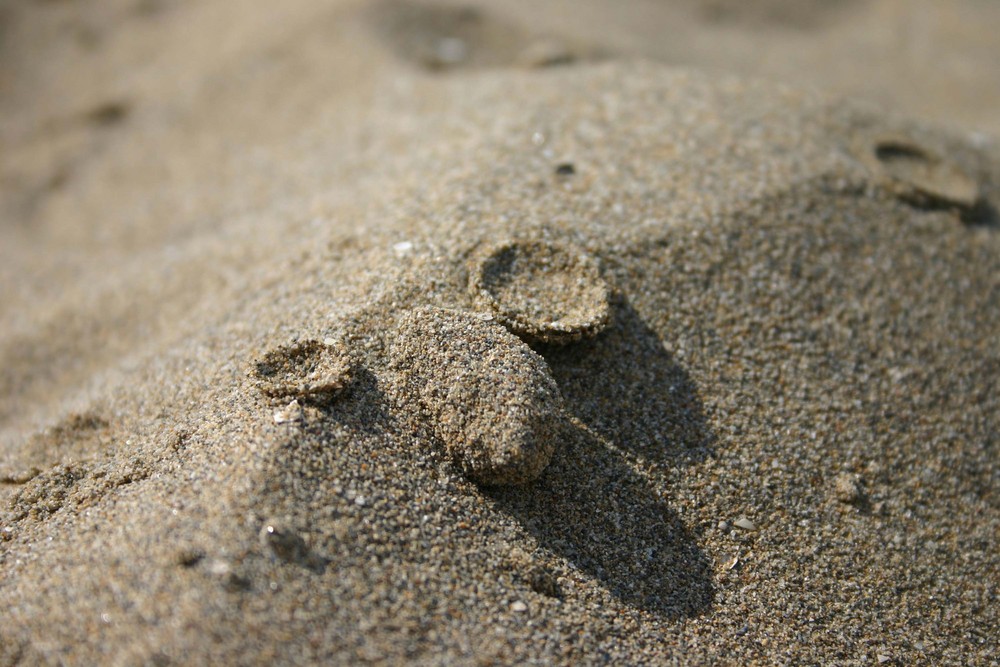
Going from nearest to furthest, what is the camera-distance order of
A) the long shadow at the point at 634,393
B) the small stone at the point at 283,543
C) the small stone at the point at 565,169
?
the small stone at the point at 283,543 < the long shadow at the point at 634,393 < the small stone at the point at 565,169

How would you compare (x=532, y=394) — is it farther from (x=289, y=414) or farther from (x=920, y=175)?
(x=920, y=175)

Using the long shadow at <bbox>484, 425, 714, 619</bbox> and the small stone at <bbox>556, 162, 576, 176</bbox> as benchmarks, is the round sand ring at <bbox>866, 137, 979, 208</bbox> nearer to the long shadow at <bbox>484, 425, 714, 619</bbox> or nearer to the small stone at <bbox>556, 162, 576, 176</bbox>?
the small stone at <bbox>556, 162, 576, 176</bbox>

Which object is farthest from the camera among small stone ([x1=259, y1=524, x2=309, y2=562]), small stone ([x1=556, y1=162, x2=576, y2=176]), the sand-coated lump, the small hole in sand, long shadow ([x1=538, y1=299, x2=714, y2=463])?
the small hole in sand

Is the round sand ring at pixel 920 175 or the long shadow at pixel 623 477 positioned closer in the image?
the long shadow at pixel 623 477

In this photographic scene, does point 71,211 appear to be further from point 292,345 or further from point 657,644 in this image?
point 657,644

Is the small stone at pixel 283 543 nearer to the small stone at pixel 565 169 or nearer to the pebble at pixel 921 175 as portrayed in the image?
the small stone at pixel 565 169

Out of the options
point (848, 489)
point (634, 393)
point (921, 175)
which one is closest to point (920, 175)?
point (921, 175)

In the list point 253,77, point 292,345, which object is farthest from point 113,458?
point 253,77

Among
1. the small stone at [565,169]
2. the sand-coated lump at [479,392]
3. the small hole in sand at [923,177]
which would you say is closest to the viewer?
the sand-coated lump at [479,392]

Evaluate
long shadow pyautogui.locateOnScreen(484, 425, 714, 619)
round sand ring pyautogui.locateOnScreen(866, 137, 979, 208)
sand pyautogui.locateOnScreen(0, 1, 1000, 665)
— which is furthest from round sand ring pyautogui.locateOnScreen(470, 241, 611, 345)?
round sand ring pyautogui.locateOnScreen(866, 137, 979, 208)

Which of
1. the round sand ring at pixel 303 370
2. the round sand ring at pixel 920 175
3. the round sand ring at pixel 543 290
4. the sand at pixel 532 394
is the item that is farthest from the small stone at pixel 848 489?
the round sand ring at pixel 303 370
